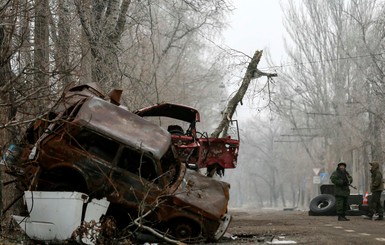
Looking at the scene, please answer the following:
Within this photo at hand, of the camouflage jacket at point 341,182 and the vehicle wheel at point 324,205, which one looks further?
the vehicle wheel at point 324,205

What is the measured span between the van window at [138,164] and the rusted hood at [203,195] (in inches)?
21.7

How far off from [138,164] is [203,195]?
130cm

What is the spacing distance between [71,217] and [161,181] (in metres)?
2.00

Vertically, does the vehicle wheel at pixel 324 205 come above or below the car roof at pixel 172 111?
below

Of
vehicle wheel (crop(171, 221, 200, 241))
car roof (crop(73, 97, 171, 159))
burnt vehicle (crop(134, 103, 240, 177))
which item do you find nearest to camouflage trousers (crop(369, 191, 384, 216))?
burnt vehicle (crop(134, 103, 240, 177))

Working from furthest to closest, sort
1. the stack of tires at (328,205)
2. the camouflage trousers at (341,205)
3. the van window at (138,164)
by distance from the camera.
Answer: the stack of tires at (328,205), the camouflage trousers at (341,205), the van window at (138,164)

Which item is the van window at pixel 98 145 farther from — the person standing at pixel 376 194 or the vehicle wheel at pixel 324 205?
the vehicle wheel at pixel 324 205

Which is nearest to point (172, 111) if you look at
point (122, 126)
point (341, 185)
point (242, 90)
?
point (242, 90)

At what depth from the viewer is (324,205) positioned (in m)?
22.7

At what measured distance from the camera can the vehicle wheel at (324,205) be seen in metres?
21.9

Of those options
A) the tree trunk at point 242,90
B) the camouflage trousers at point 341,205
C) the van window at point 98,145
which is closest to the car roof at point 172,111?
the tree trunk at point 242,90

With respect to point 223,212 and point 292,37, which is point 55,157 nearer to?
point 223,212

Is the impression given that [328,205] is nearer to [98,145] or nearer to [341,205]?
[341,205]

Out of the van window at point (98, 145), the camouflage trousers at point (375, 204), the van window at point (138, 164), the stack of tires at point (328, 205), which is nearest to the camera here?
the van window at point (98, 145)
